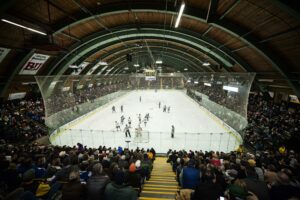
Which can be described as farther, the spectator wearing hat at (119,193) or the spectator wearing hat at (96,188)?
the spectator wearing hat at (96,188)

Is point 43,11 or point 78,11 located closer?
point 43,11

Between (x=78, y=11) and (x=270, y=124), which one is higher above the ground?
(x=78, y=11)

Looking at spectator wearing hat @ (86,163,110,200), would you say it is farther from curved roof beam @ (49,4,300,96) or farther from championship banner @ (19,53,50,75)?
championship banner @ (19,53,50,75)

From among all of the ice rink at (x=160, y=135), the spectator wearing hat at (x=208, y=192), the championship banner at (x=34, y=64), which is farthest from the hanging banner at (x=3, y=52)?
the spectator wearing hat at (x=208, y=192)

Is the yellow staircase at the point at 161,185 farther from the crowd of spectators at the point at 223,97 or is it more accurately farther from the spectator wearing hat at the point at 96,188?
the crowd of spectators at the point at 223,97

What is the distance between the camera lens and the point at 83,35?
A: 19750 mm

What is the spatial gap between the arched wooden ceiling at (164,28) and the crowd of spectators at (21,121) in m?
2.43

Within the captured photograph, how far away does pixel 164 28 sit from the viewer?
18.9m

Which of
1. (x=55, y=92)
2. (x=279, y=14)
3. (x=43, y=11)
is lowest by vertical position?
(x=55, y=92)

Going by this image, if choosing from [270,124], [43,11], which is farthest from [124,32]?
[270,124]

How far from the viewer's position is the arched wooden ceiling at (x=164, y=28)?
429 inches

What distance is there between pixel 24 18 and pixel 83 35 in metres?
7.86

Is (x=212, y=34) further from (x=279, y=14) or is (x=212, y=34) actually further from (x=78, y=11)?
(x=78, y=11)

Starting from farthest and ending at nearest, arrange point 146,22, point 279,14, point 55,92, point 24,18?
1. point 146,22
2. point 55,92
3. point 24,18
4. point 279,14
